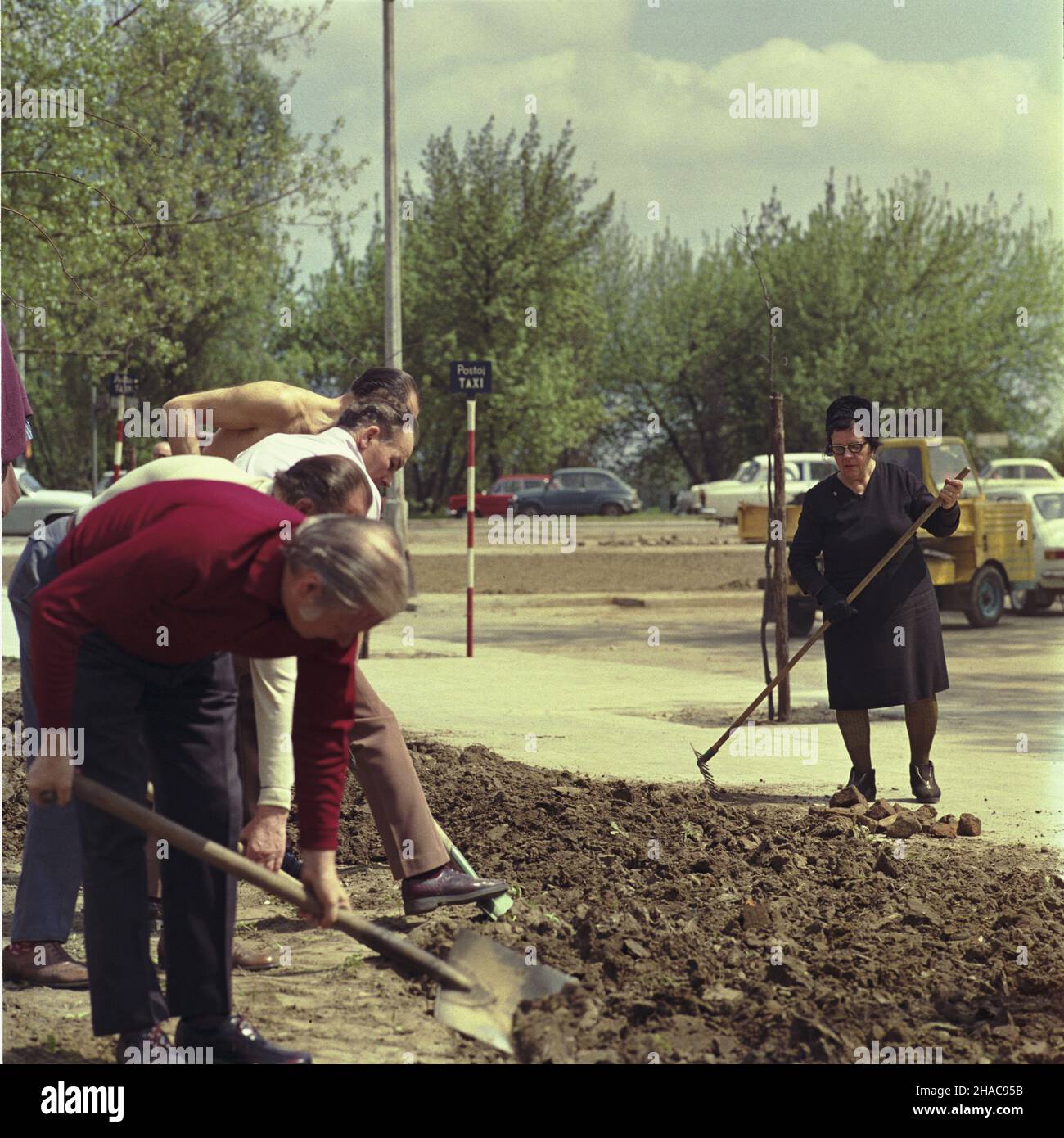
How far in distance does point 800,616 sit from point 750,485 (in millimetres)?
24146

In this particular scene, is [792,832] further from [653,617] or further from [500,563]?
[500,563]

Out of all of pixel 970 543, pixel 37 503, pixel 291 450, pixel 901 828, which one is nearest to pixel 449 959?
pixel 291 450

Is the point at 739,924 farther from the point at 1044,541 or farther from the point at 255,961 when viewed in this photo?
the point at 1044,541

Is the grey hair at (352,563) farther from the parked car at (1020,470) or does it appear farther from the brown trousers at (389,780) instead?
the parked car at (1020,470)

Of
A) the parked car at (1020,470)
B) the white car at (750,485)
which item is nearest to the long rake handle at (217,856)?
the parked car at (1020,470)

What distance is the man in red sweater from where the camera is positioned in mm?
3340

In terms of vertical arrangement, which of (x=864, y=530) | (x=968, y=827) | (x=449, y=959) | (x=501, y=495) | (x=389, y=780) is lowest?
(x=968, y=827)

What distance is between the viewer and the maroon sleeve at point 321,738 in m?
3.60

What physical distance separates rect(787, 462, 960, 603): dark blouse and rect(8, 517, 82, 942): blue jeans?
13.0 ft

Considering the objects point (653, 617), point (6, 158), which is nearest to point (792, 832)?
point (653, 617)

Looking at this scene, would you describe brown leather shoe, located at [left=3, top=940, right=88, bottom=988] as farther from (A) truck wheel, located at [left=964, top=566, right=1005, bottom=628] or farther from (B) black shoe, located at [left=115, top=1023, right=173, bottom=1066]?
(A) truck wheel, located at [left=964, top=566, right=1005, bottom=628]

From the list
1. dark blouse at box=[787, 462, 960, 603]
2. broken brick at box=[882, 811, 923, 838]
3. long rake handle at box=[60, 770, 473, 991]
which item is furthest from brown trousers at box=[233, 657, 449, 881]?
dark blouse at box=[787, 462, 960, 603]

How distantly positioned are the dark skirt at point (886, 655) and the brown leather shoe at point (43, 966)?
3924mm

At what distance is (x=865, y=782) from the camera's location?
24.6 feet
